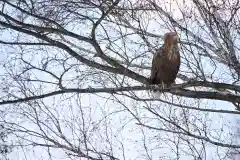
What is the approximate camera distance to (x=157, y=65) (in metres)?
4.91

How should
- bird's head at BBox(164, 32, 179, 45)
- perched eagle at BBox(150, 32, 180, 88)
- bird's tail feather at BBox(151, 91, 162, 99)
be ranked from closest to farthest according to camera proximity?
bird's head at BBox(164, 32, 179, 45) → perched eagle at BBox(150, 32, 180, 88) → bird's tail feather at BBox(151, 91, 162, 99)

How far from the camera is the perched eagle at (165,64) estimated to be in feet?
15.5

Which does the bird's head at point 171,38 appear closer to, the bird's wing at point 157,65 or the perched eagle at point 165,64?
the perched eagle at point 165,64

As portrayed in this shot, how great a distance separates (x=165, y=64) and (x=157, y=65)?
0.31 ft

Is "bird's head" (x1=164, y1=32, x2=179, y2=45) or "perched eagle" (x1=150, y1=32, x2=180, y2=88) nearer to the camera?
"bird's head" (x1=164, y1=32, x2=179, y2=45)

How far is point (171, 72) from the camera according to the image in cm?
491

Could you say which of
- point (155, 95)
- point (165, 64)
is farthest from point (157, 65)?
point (155, 95)

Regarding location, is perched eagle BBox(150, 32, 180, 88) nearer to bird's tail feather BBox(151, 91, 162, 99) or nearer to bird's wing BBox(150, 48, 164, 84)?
bird's wing BBox(150, 48, 164, 84)

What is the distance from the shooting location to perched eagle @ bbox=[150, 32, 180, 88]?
15.5 feet

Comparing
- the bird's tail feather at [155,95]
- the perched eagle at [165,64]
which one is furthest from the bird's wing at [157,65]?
the bird's tail feather at [155,95]

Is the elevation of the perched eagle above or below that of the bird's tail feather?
above

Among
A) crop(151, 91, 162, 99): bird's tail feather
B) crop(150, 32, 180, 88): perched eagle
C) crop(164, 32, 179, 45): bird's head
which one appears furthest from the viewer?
crop(151, 91, 162, 99): bird's tail feather

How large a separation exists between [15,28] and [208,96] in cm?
179

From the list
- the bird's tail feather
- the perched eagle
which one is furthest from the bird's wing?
the bird's tail feather
